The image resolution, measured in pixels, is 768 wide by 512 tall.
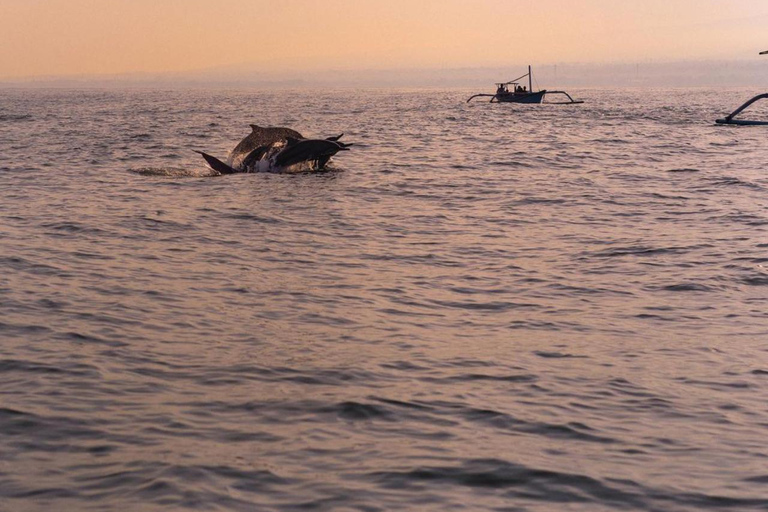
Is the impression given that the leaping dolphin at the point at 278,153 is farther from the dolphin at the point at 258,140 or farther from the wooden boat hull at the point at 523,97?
the wooden boat hull at the point at 523,97

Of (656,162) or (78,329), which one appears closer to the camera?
(78,329)

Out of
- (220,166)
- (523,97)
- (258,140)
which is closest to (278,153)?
(258,140)

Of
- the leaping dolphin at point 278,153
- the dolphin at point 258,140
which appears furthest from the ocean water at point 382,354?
the dolphin at point 258,140

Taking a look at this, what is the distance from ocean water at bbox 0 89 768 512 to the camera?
18.0ft

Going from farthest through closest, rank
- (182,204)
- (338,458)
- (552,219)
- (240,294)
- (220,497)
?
1. (182,204)
2. (552,219)
3. (240,294)
4. (338,458)
5. (220,497)

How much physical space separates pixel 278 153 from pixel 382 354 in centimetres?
1698

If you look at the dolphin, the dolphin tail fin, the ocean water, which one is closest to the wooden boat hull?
the dolphin

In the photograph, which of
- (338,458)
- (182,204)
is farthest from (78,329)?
(182,204)

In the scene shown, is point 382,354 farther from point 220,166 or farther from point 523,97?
point 523,97

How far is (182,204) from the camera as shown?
18.3 meters

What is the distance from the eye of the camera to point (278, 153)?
80.7 feet

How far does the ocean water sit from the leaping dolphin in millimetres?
5176

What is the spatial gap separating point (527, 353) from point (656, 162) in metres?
21.8

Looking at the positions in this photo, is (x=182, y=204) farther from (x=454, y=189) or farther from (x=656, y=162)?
(x=656, y=162)
